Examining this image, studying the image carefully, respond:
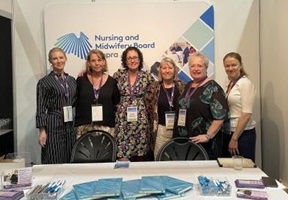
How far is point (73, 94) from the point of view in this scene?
10.4 ft

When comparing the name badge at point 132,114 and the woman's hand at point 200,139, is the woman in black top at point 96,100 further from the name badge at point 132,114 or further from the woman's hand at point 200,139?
the woman's hand at point 200,139

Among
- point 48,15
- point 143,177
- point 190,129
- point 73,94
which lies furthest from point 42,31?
point 143,177

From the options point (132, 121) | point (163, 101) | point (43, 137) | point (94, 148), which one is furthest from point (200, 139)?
point (43, 137)

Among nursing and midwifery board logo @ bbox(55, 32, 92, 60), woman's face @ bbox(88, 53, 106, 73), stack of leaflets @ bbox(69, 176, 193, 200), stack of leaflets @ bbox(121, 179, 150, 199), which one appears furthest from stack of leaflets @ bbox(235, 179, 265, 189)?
nursing and midwifery board logo @ bbox(55, 32, 92, 60)

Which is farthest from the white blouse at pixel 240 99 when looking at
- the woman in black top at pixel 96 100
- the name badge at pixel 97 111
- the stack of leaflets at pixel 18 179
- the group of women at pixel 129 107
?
the stack of leaflets at pixel 18 179

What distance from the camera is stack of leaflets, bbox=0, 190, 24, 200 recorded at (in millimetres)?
1617

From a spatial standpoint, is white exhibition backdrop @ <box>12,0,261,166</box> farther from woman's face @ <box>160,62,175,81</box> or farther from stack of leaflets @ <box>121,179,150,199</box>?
stack of leaflets @ <box>121,179,150,199</box>

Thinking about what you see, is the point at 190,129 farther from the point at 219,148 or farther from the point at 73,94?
the point at 73,94

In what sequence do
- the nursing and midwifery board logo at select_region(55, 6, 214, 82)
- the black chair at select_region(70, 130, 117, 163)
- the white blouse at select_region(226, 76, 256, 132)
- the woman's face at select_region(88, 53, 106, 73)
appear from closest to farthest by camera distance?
the black chair at select_region(70, 130, 117, 163), the white blouse at select_region(226, 76, 256, 132), the woman's face at select_region(88, 53, 106, 73), the nursing and midwifery board logo at select_region(55, 6, 214, 82)

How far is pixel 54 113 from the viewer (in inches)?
122

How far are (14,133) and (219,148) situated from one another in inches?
87.3

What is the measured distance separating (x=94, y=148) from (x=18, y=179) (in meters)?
0.97

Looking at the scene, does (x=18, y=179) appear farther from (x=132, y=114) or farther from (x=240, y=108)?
(x=240, y=108)

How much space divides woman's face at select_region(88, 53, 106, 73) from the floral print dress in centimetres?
26
